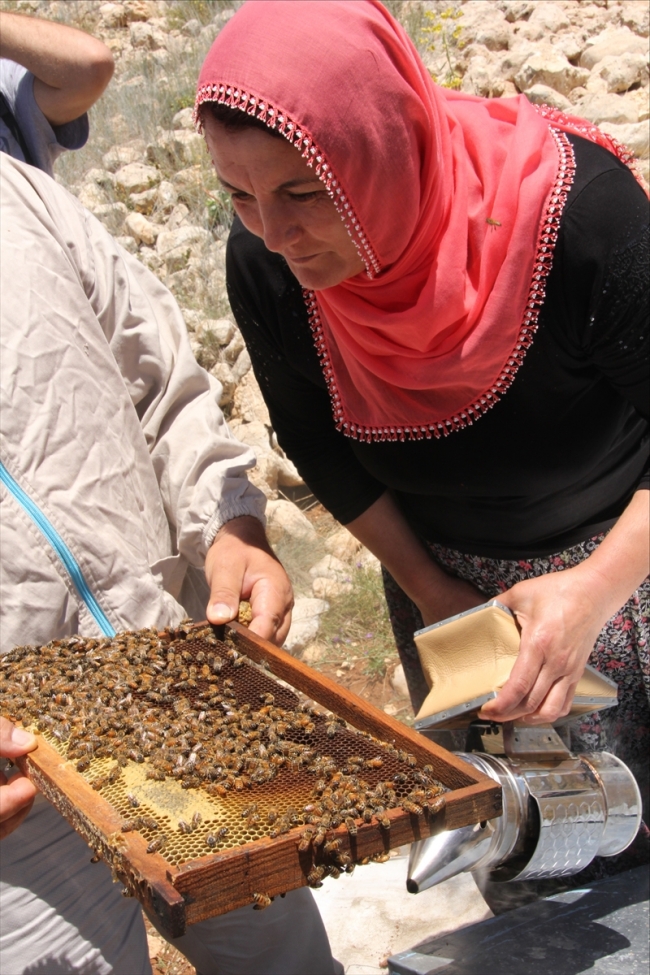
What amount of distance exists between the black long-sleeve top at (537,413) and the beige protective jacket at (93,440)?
315 mm

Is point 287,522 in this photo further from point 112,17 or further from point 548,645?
point 112,17

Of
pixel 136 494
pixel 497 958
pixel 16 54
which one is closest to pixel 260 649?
pixel 136 494

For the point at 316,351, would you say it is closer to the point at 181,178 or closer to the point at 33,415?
the point at 33,415

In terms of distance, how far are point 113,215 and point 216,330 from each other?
2098mm

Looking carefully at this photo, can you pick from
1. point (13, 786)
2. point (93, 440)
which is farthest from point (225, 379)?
point (13, 786)

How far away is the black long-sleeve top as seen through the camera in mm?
2318

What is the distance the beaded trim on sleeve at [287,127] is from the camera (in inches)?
82.1

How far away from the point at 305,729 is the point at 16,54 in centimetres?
271

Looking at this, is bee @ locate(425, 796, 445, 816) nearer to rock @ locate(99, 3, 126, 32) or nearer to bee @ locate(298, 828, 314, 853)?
bee @ locate(298, 828, 314, 853)

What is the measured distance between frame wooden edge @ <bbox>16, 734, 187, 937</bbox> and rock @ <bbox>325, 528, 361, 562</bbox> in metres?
4.51

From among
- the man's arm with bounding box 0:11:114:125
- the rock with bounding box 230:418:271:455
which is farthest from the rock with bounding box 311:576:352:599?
the man's arm with bounding box 0:11:114:125

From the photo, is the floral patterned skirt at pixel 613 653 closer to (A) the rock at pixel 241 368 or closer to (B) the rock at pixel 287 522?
(B) the rock at pixel 287 522

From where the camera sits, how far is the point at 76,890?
2.38 m

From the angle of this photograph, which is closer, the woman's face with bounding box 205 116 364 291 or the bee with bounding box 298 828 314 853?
the bee with bounding box 298 828 314 853
